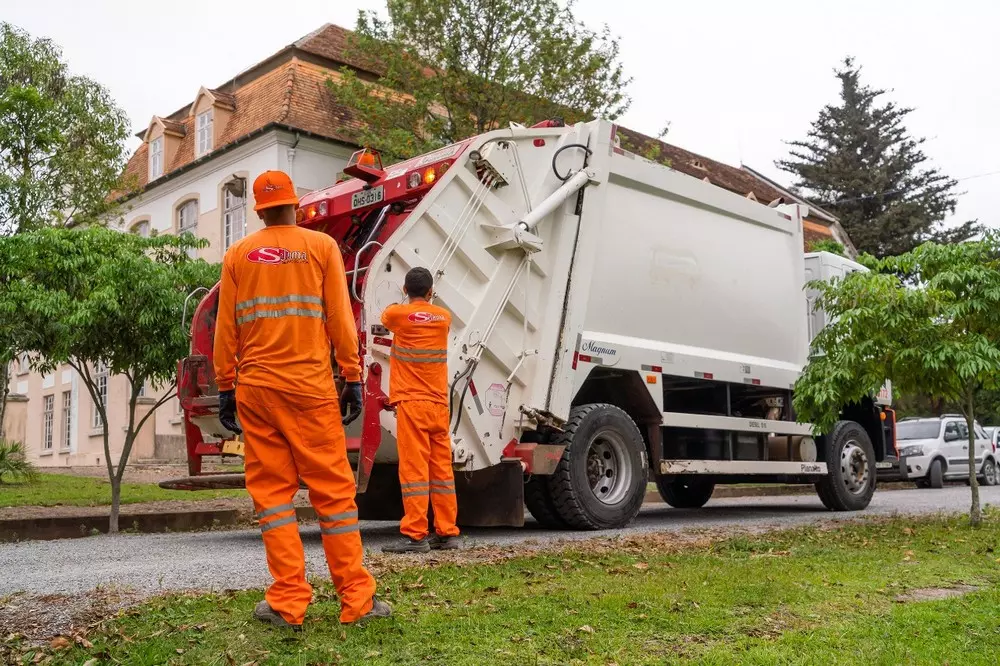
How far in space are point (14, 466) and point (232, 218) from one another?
41.8 ft

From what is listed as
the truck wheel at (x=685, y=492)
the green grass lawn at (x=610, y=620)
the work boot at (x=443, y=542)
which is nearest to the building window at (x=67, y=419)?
the truck wheel at (x=685, y=492)

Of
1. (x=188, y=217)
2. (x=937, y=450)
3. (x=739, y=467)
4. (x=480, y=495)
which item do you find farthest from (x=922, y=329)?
(x=188, y=217)

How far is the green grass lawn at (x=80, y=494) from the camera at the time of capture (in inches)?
460

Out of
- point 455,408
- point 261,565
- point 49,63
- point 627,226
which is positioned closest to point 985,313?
point 627,226

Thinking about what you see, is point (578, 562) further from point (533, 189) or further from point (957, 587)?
point (533, 189)

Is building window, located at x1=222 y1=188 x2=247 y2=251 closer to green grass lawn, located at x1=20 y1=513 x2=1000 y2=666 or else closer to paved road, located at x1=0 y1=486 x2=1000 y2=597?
paved road, located at x1=0 y1=486 x2=1000 y2=597

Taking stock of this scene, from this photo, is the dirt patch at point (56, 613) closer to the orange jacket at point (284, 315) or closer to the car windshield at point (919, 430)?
the orange jacket at point (284, 315)

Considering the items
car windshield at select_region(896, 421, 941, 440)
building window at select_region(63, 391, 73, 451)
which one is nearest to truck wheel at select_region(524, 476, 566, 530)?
car windshield at select_region(896, 421, 941, 440)

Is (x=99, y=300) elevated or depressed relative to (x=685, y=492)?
elevated

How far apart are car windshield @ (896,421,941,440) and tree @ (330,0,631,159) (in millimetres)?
8287

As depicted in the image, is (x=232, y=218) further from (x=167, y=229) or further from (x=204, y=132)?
(x=167, y=229)

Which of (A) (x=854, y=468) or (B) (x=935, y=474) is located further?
(B) (x=935, y=474)

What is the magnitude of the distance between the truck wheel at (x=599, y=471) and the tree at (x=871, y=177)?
109 ft

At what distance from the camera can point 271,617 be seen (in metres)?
4.18
